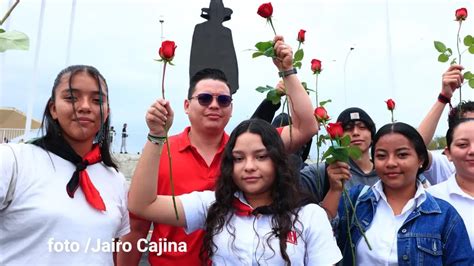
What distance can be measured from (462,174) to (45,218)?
78.0 inches

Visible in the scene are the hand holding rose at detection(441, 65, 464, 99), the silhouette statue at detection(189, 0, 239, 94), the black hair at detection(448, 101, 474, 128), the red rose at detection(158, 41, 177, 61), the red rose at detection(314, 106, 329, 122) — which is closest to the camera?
the red rose at detection(158, 41, 177, 61)

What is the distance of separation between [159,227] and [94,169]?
48cm

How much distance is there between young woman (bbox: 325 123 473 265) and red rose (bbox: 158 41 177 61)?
0.96 metres

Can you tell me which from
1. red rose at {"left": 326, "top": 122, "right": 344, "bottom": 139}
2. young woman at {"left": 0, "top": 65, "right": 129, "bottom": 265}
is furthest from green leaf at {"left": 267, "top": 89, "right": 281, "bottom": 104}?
young woman at {"left": 0, "top": 65, "right": 129, "bottom": 265}

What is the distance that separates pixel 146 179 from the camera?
71.6 inches

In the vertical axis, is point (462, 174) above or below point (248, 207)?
above

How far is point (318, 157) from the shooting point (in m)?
2.02

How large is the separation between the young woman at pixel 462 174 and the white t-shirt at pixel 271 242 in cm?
79

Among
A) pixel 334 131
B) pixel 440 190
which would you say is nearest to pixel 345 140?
pixel 334 131

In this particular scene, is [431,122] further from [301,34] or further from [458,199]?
[301,34]

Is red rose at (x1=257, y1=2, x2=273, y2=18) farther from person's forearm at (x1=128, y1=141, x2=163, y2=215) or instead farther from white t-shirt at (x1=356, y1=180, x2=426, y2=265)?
white t-shirt at (x1=356, y1=180, x2=426, y2=265)

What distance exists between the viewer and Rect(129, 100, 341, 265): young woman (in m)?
1.73

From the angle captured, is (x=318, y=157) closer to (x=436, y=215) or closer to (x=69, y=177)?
(x=436, y=215)

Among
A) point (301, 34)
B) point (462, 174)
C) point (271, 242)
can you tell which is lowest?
point (271, 242)
